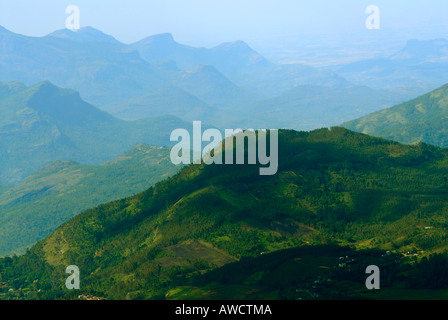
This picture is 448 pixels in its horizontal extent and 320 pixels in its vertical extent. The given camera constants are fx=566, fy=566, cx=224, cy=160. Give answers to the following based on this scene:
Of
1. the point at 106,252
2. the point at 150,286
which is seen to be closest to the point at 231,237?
the point at 150,286

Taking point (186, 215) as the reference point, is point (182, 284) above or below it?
below

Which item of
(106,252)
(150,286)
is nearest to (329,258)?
(150,286)

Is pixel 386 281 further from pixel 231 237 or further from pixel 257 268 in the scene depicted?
pixel 231 237

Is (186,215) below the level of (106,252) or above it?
above
